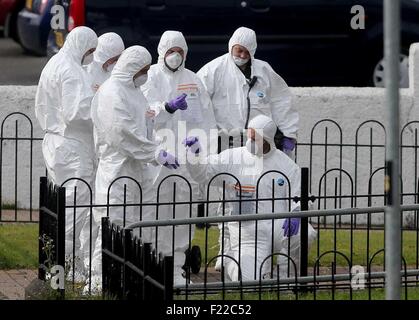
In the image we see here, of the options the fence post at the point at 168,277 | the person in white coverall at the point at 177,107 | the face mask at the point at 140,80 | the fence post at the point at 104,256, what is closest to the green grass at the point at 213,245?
the person in white coverall at the point at 177,107

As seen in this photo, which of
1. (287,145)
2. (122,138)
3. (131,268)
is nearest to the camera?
(131,268)

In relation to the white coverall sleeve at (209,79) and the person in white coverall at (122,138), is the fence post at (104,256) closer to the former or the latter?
the person in white coverall at (122,138)

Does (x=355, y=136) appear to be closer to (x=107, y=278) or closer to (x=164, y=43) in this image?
(x=164, y=43)

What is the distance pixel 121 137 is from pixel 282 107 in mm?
2474

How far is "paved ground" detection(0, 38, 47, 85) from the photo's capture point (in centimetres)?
2077

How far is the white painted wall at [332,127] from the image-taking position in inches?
580

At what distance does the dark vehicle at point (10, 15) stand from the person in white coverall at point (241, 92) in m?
9.45

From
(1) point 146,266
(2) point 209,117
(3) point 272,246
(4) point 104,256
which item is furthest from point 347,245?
(1) point 146,266

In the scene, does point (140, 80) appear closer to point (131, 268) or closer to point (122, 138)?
point (122, 138)

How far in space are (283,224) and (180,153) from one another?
4.51 feet

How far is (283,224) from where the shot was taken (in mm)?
11812

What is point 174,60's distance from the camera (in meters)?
13.0

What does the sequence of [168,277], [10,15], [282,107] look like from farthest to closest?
1. [10,15]
2. [282,107]
3. [168,277]
